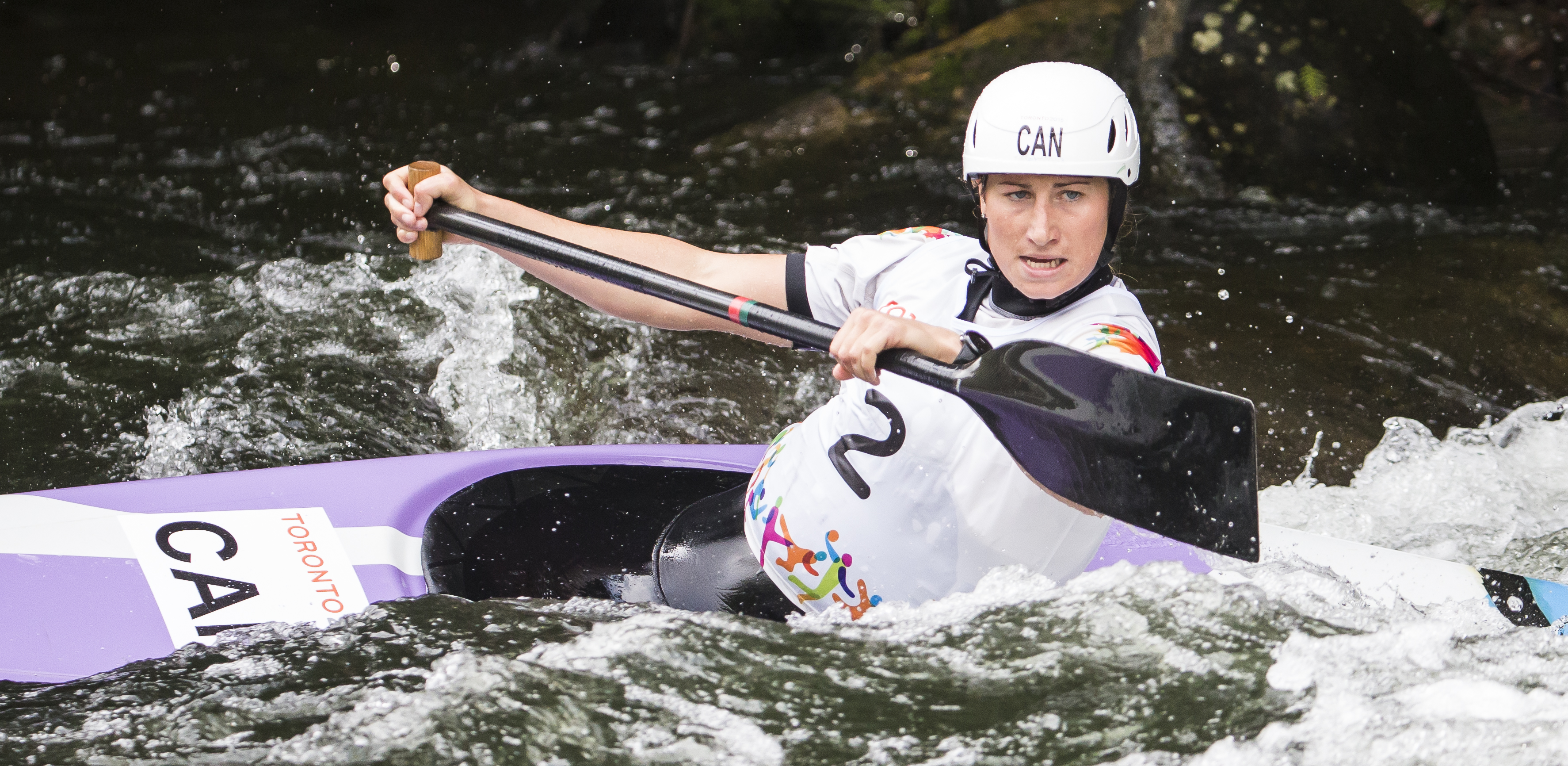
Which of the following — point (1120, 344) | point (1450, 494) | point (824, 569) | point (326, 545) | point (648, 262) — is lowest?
point (1450, 494)

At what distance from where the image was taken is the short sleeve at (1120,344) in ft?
5.99

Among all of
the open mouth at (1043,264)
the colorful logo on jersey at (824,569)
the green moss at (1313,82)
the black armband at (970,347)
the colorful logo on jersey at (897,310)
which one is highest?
the green moss at (1313,82)

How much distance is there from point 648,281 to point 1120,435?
801 mm

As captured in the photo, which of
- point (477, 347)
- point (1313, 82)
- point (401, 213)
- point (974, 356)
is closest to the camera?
point (974, 356)

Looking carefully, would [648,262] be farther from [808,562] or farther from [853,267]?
[808,562]

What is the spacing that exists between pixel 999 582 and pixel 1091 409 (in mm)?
292

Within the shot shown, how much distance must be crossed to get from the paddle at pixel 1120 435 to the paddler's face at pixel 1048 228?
0.11 metres

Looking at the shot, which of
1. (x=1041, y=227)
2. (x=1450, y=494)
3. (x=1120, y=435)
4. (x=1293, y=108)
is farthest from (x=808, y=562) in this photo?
(x=1293, y=108)

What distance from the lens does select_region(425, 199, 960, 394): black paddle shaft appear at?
6.42ft

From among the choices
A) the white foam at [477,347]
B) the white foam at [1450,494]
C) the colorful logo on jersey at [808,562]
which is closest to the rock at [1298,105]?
the white foam at [1450,494]

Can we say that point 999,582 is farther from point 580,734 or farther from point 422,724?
point 422,724

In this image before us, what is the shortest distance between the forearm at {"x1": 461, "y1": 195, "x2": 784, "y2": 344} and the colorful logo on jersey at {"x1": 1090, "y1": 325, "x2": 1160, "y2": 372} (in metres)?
0.61

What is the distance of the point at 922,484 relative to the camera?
1888mm

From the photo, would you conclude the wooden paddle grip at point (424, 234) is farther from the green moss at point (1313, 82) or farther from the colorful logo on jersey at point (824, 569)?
the green moss at point (1313, 82)
